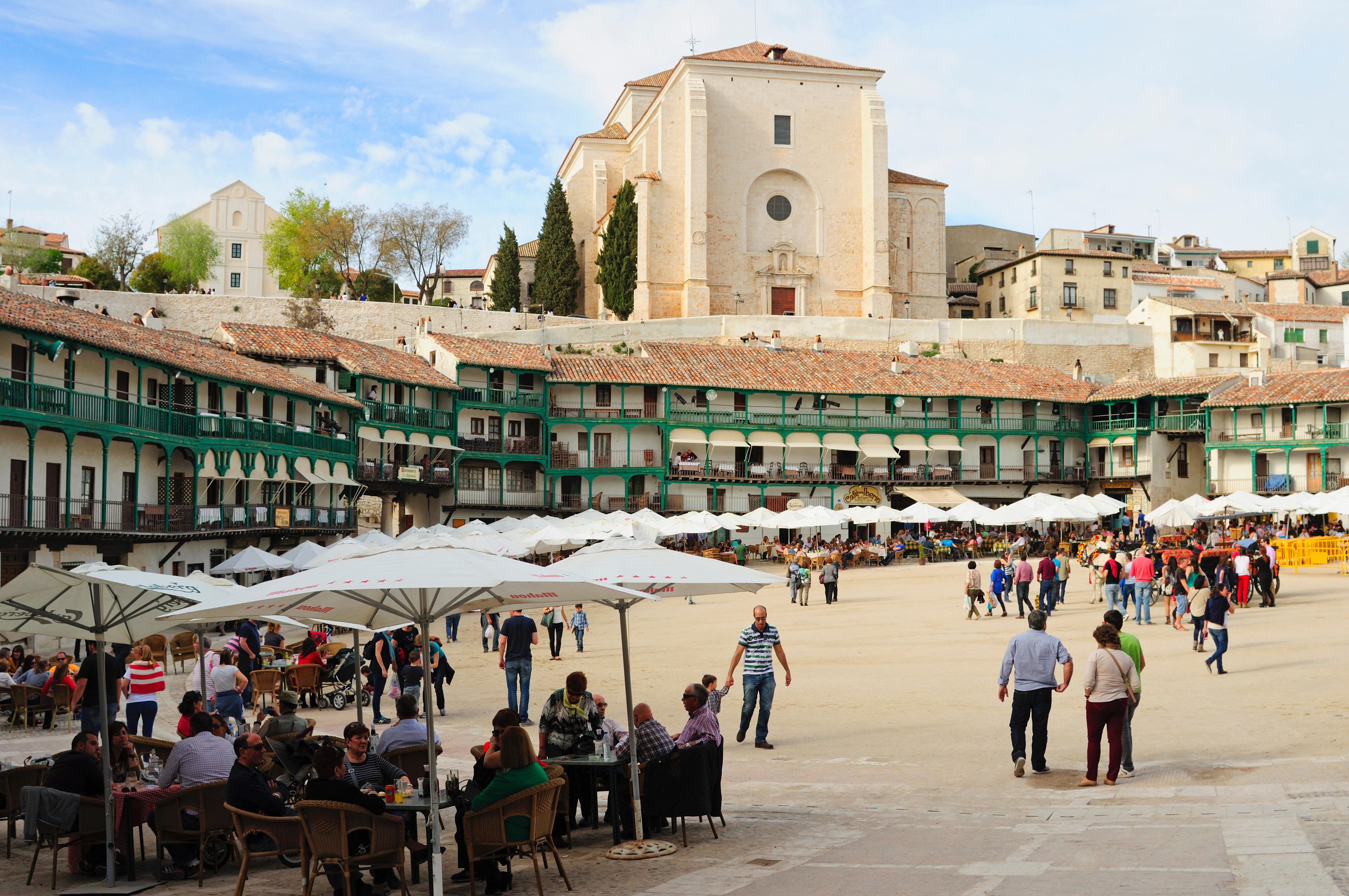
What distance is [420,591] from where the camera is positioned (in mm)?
8117

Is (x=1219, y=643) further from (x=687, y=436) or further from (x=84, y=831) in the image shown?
(x=687, y=436)

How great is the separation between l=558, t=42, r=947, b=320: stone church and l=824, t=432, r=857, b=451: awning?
16.7 metres

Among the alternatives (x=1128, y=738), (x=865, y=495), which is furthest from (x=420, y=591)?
(x=865, y=495)

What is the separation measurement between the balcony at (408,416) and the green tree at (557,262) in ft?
68.5

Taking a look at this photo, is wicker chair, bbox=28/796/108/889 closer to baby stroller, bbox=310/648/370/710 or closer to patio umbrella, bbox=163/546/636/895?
patio umbrella, bbox=163/546/636/895

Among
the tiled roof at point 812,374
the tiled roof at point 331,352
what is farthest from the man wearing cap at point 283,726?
the tiled roof at point 812,374

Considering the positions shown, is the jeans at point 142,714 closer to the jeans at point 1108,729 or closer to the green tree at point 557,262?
the jeans at point 1108,729

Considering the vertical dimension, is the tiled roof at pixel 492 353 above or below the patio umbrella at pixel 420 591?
above

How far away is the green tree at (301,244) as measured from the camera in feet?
259

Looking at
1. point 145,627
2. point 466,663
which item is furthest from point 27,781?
point 466,663

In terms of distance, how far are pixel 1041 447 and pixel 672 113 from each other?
3027 centimetres

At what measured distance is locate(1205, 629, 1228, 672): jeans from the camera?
1627cm

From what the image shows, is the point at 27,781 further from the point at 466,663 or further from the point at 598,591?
the point at 466,663

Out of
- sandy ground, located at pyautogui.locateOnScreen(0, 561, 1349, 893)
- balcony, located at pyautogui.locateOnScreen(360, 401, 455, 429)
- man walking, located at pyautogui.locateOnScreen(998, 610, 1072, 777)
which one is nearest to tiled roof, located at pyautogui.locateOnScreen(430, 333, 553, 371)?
balcony, located at pyautogui.locateOnScreen(360, 401, 455, 429)
